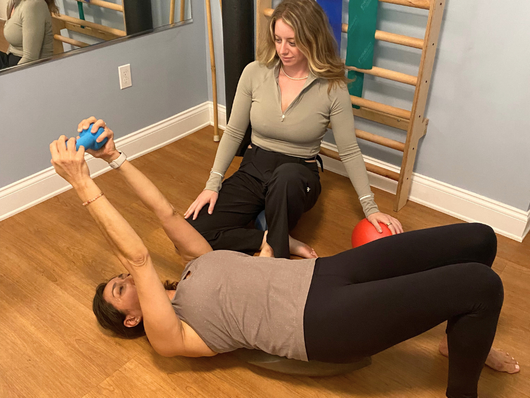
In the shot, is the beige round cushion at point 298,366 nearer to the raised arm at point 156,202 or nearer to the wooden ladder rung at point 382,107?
the raised arm at point 156,202

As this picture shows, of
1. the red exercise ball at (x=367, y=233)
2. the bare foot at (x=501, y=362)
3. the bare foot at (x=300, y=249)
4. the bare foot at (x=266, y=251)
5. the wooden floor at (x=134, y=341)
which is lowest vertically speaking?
the wooden floor at (x=134, y=341)

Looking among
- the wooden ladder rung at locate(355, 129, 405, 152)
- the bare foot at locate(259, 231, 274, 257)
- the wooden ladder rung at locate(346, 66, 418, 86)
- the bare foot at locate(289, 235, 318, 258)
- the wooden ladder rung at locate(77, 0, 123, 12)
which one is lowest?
the bare foot at locate(289, 235, 318, 258)

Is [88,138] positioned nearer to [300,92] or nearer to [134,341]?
[134,341]

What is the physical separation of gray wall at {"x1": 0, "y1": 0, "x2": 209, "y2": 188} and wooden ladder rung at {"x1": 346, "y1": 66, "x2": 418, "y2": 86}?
3.69 feet

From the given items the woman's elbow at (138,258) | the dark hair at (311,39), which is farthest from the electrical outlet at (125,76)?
the woman's elbow at (138,258)

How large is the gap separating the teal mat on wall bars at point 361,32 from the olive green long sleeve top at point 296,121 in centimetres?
30

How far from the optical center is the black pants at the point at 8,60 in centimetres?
219

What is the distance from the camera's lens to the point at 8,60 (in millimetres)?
2215

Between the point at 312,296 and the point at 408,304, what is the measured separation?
0.26 m

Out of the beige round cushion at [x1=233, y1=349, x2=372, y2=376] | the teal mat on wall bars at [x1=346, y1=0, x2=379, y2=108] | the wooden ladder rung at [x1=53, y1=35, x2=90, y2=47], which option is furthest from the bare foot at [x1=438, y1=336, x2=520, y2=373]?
the wooden ladder rung at [x1=53, y1=35, x2=90, y2=47]

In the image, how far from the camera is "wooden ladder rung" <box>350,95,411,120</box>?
→ 2.28 metres

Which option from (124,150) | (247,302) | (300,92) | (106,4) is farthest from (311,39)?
(124,150)

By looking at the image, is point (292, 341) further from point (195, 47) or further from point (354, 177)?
point (195, 47)

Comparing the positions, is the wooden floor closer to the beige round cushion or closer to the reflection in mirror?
the beige round cushion
